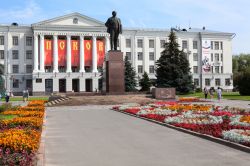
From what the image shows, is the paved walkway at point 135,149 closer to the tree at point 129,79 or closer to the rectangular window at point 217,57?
the tree at point 129,79

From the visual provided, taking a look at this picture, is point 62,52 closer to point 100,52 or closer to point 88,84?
point 100,52

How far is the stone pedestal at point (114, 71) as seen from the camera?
2731 cm

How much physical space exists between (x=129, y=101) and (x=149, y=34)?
48194mm

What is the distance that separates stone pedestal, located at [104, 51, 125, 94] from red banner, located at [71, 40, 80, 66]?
3961cm

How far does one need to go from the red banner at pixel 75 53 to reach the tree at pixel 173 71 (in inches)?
850

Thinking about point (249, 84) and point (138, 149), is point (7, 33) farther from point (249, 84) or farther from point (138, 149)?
point (138, 149)

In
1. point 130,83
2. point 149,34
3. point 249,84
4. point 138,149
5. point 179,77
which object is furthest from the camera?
point 149,34

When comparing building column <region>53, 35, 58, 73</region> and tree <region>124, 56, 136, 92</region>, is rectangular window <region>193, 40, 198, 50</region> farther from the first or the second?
building column <region>53, 35, 58, 73</region>

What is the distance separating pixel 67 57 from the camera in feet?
217

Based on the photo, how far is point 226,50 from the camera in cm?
7900

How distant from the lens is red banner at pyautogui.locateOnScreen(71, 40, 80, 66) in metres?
66.5

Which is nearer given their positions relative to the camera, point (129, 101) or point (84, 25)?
point (129, 101)

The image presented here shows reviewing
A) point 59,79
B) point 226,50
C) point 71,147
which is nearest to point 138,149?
point 71,147

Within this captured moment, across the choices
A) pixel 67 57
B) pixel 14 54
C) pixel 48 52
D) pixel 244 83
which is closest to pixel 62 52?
pixel 67 57
